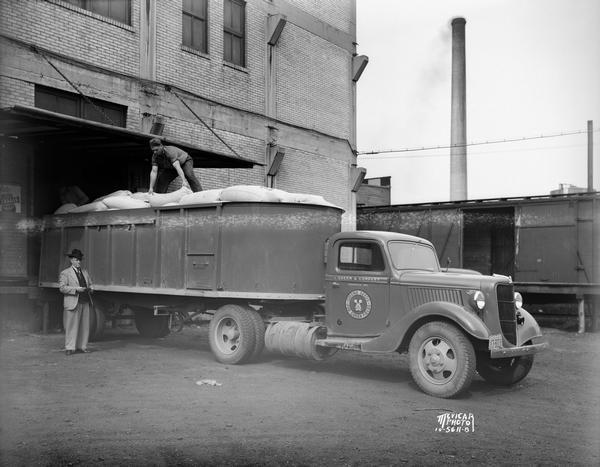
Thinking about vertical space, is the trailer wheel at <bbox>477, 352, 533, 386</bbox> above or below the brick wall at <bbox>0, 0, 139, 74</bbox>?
below

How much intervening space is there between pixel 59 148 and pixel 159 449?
8.82 metres

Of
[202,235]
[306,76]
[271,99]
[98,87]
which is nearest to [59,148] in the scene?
[98,87]

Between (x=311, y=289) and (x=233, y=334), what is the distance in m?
1.35

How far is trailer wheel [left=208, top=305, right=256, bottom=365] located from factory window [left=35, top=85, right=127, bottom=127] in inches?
194

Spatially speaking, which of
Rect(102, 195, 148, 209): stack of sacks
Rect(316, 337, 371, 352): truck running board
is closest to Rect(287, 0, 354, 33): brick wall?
Rect(102, 195, 148, 209): stack of sacks

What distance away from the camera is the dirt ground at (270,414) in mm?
5020

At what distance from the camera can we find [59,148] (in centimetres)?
1237

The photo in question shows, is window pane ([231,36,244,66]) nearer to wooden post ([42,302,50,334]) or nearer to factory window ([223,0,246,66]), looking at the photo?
factory window ([223,0,246,66])

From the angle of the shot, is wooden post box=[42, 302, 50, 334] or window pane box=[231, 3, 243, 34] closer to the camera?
wooden post box=[42, 302, 50, 334]

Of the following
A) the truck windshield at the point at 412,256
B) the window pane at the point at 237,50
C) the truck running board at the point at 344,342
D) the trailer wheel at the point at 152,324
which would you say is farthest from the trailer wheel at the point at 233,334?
the window pane at the point at 237,50

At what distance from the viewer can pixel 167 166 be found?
476 inches

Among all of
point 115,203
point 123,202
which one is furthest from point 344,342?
point 115,203

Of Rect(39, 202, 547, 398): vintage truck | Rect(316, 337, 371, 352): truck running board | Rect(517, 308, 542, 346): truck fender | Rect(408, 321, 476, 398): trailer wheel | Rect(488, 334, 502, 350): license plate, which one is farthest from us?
Rect(316, 337, 371, 352): truck running board

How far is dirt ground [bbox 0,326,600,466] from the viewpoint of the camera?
502cm
